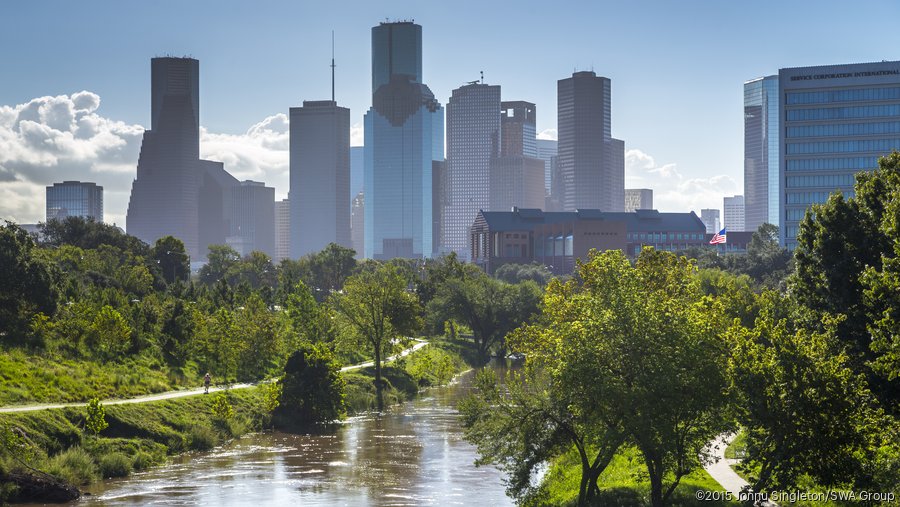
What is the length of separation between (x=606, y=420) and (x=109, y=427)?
1364 inches

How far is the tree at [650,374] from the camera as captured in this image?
3822 centimetres

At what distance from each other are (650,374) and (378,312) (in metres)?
66.8

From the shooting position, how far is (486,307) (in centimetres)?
13438

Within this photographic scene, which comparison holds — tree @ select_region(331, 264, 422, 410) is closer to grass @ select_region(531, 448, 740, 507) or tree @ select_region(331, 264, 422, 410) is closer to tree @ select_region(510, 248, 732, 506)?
grass @ select_region(531, 448, 740, 507)

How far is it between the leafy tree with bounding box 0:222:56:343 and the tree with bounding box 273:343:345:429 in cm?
1894

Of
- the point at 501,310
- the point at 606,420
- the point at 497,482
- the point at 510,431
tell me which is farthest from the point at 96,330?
Answer: the point at 501,310

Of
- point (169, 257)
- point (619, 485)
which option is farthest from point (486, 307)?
point (619, 485)

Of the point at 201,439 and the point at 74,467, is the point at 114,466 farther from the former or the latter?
the point at 201,439

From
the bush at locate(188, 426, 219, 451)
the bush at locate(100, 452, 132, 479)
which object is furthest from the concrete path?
the bush at locate(188, 426, 219, 451)

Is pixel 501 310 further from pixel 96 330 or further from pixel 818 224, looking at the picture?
pixel 818 224

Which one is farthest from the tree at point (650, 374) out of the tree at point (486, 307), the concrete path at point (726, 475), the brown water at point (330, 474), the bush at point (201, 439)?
the tree at point (486, 307)

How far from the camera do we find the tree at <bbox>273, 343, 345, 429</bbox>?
7831 centimetres

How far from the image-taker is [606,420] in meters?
40.2

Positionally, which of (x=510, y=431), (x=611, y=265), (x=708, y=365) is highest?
(x=611, y=265)
